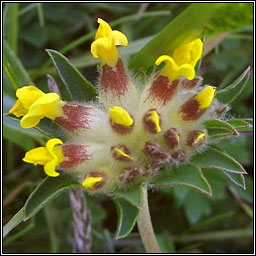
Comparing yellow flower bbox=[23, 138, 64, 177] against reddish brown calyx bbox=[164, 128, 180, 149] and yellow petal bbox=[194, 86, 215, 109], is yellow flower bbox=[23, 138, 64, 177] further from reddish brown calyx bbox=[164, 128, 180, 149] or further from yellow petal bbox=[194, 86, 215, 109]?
yellow petal bbox=[194, 86, 215, 109]

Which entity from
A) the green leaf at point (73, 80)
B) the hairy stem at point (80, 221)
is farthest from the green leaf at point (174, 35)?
the hairy stem at point (80, 221)

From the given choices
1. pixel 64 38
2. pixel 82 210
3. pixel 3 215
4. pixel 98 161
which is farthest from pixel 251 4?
pixel 3 215

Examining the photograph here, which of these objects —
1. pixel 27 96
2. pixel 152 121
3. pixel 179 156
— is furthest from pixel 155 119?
pixel 27 96

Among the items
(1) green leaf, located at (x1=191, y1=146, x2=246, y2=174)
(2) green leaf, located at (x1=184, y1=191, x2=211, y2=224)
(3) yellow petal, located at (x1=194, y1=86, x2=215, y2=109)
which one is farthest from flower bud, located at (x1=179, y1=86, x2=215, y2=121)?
(2) green leaf, located at (x1=184, y1=191, x2=211, y2=224)

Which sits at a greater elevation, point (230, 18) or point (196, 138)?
point (230, 18)

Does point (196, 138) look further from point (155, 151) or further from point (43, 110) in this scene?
point (43, 110)

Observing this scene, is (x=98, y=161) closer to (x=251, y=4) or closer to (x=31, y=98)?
(x=31, y=98)
